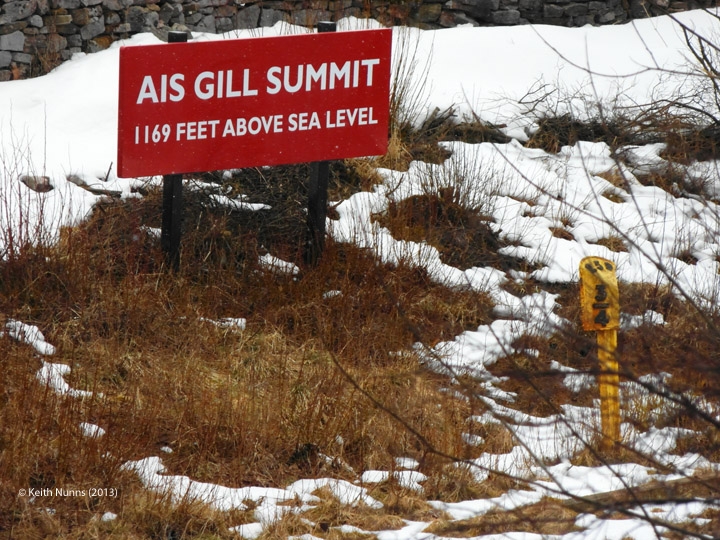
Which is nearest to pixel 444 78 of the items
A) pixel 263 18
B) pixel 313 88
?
pixel 263 18

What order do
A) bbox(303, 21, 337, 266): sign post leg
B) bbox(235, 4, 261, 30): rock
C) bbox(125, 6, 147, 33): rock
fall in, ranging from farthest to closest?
bbox(235, 4, 261, 30): rock, bbox(125, 6, 147, 33): rock, bbox(303, 21, 337, 266): sign post leg

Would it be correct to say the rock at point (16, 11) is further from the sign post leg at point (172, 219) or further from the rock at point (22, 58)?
the sign post leg at point (172, 219)

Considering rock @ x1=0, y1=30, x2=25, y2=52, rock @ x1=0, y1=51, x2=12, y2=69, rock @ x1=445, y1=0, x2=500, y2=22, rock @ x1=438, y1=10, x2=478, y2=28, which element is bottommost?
rock @ x1=0, y1=51, x2=12, y2=69

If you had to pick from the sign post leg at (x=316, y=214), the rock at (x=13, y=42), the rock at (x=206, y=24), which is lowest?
the sign post leg at (x=316, y=214)

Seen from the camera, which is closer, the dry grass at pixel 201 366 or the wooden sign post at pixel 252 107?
the dry grass at pixel 201 366

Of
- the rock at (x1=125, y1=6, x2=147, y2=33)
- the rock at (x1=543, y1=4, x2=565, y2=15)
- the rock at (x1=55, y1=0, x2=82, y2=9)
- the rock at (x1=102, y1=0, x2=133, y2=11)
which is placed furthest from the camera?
the rock at (x1=543, y1=4, x2=565, y2=15)

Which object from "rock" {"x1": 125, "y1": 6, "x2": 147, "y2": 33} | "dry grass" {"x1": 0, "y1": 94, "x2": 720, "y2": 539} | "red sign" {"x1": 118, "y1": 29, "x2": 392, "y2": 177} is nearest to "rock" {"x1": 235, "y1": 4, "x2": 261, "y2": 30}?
"rock" {"x1": 125, "y1": 6, "x2": 147, "y2": 33}

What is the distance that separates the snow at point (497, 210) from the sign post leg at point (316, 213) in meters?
0.19

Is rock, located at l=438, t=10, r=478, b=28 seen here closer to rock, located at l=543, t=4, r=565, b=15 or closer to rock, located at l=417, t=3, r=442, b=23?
rock, located at l=417, t=3, r=442, b=23

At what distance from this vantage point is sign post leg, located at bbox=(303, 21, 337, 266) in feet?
17.7

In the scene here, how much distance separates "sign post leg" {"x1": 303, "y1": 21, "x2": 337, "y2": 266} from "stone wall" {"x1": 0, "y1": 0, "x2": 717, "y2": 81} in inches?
99.7

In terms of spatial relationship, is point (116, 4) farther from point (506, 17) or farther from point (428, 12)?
point (506, 17)

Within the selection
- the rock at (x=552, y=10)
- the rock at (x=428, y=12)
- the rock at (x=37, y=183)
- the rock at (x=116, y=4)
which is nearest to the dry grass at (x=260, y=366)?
the rock at (x=37, y=183)

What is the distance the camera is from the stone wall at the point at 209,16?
7.21 m
